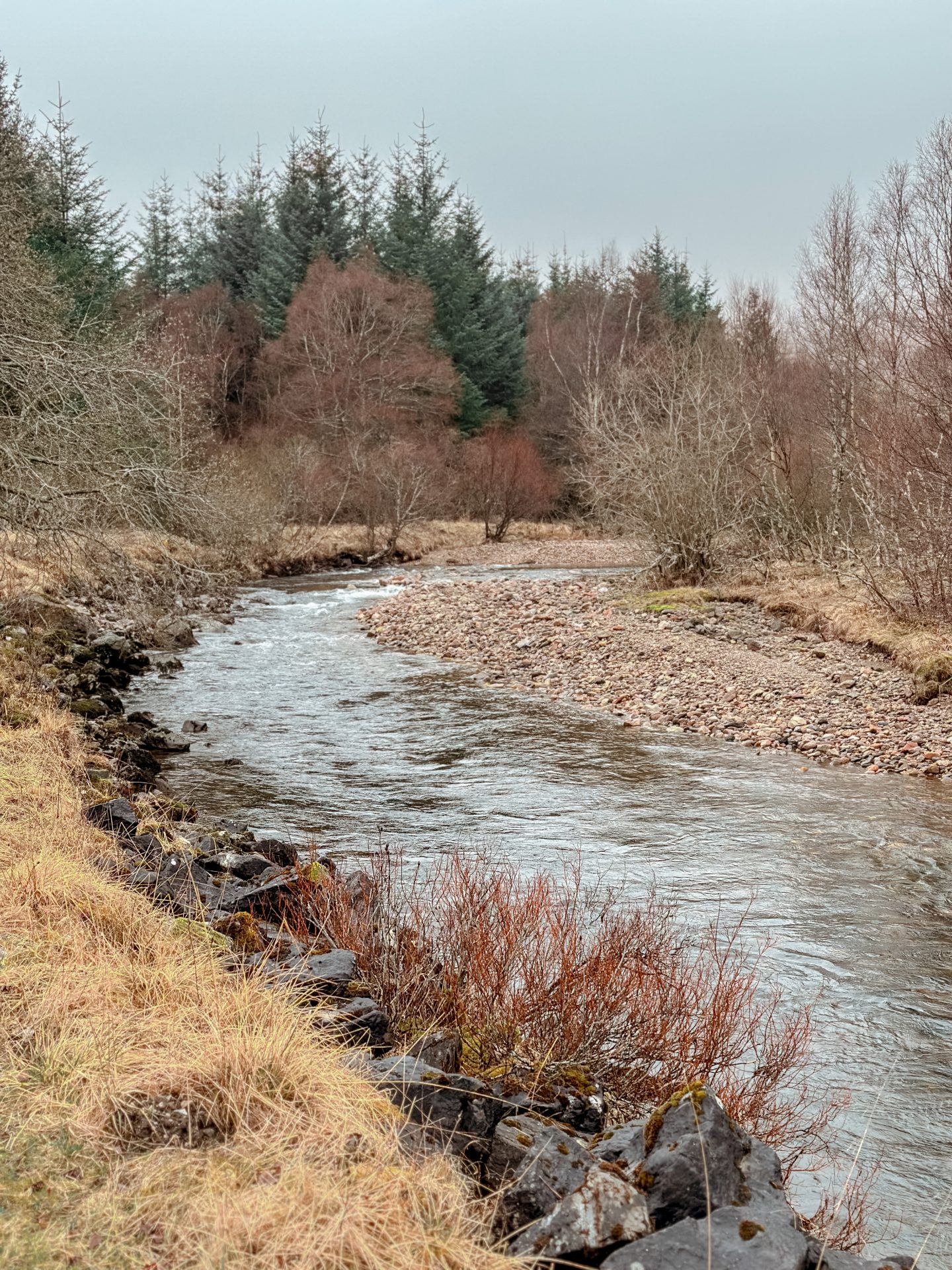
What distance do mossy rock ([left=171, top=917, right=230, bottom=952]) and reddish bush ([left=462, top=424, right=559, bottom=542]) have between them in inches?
1338

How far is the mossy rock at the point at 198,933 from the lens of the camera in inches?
194

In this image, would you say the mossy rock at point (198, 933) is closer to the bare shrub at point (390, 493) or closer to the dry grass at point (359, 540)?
the dry grass at point (359, 540)

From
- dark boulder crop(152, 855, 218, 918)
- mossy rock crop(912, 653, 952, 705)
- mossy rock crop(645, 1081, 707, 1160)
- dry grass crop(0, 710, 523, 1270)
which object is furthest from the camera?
mossy rock crop(912, 653, 952, 705)

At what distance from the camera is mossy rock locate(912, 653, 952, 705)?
12.2 metres

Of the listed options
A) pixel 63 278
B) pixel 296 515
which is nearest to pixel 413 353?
pixel 296 515

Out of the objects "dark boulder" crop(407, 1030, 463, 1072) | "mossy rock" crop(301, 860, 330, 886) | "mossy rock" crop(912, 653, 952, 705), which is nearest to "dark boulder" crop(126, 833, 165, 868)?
"mossy rock" crop(301, 860, 330, 886)

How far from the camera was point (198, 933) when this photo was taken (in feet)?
16.4

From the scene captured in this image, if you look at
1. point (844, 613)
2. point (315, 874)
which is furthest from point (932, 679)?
point (315, 874)

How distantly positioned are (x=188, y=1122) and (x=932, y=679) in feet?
36.3

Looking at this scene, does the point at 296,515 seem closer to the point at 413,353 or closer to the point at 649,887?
the point at 413,353

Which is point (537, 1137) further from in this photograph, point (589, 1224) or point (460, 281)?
point (460, 281)

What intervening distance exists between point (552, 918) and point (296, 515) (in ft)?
87.7

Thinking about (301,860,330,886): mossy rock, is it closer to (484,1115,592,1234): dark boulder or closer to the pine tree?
(484,1115,592,1234): dark boulder

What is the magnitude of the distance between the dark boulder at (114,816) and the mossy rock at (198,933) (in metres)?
2.11
